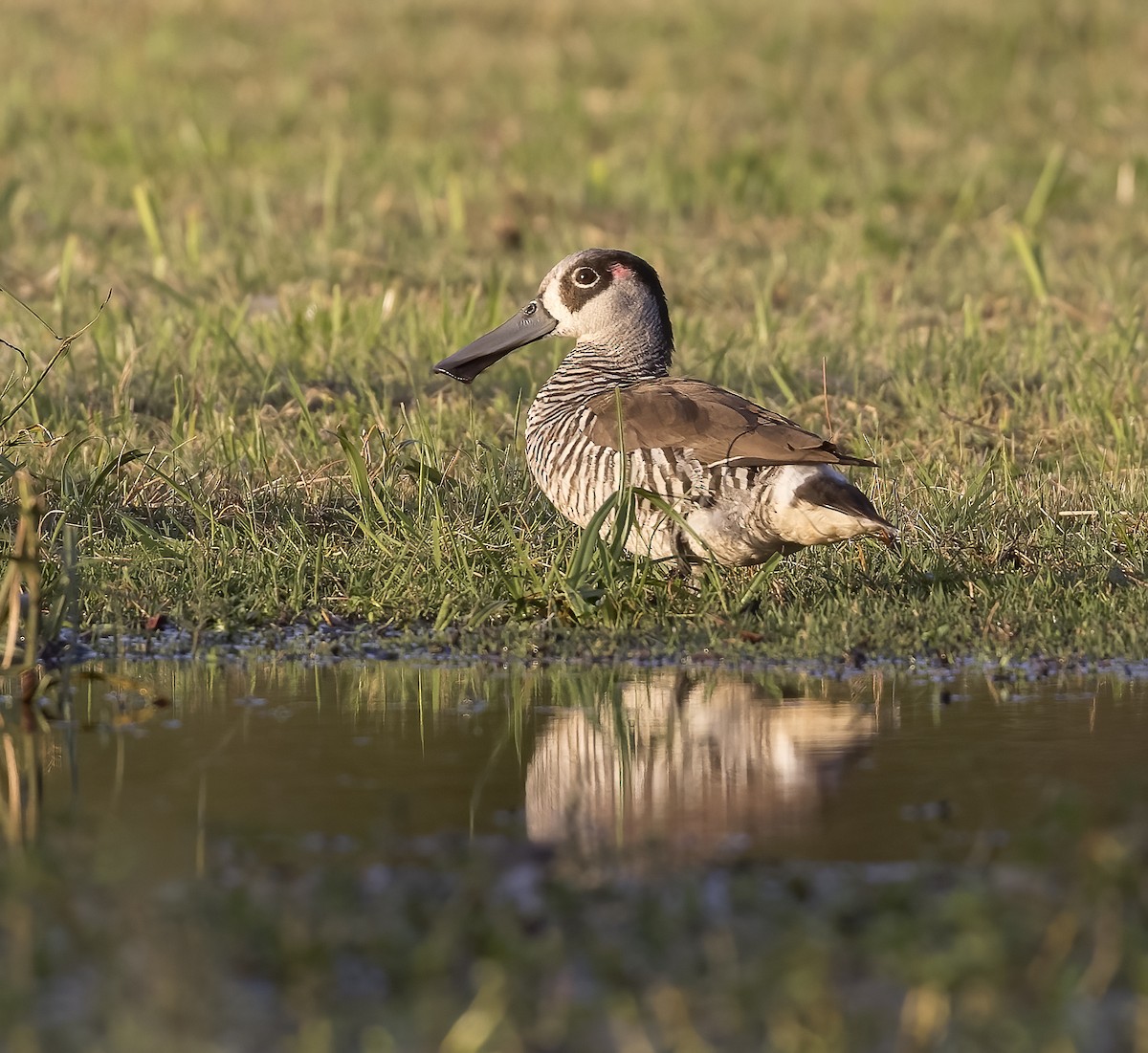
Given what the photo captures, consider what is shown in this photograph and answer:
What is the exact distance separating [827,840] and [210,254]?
26.5 ft

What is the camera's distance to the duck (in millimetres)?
6164

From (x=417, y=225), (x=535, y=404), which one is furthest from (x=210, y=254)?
(x=535, y=404)

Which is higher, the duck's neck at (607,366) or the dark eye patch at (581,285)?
the dark eye patch at (581,285)

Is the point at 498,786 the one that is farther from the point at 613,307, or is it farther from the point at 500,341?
the point at 500,341

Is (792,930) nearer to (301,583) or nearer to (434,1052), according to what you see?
(434,1052)

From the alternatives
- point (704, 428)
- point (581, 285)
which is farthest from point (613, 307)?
point (704, 428)

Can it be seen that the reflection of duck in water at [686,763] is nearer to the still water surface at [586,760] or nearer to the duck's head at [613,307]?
the still water surface at [586,760]

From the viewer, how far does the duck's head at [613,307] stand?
729cm

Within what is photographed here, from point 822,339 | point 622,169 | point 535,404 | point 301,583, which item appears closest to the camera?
point 301,583

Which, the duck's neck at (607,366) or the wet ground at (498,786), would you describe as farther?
the duck's neck at (607,366)

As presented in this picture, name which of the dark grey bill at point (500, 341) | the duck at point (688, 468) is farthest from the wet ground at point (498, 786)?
the dark grey bill at point (500, 341)

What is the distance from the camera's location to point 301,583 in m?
6.45

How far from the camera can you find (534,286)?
11023 millimetres

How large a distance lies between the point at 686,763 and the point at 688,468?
5.81 ft
